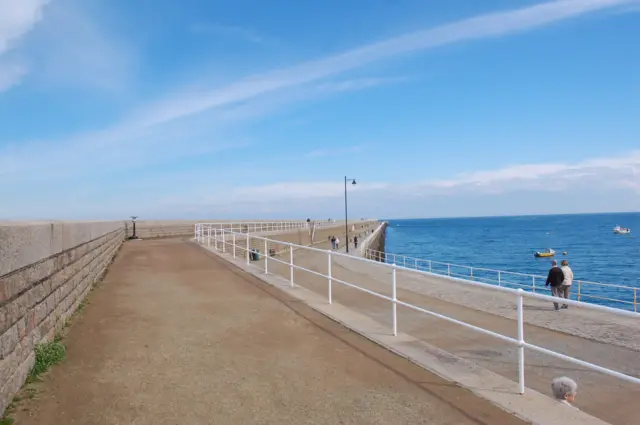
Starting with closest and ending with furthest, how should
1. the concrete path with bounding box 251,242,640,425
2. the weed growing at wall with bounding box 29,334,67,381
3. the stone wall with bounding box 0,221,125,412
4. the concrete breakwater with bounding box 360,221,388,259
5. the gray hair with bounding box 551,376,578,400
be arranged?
the stone wall with bounding box 0,221,125,412 → the gray hair with bounding box 551,376,578,400 → the weed growing at wall with bounding box 29,334,67,381 → the concrete path with bounding box 251,242,640,425 → the concrete breakwater with bounding box 360,221,388,259

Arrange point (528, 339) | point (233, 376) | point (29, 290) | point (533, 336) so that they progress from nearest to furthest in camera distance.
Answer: point (29, 290) → point (233, 376) → point (528, 339) → point (533, 336)

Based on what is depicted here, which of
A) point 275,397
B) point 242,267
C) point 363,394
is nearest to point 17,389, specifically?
point 275,397

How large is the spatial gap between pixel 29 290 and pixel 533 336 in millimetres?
11808

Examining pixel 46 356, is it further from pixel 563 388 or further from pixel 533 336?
pixel 533 336

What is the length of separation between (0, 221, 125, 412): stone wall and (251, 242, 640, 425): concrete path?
4283 millimetres

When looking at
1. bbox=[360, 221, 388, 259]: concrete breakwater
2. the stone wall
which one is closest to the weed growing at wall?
the stone wall

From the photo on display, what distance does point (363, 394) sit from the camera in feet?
15.4

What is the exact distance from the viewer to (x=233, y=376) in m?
5.18

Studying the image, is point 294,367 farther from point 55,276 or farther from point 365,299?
point 365,299

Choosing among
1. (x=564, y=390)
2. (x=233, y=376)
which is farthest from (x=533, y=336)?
(x=233, y=376)

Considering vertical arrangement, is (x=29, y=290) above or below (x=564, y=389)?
above

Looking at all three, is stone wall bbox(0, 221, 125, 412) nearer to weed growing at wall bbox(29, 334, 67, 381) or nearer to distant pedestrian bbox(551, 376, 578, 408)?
weed growing at wall bbox(29, 334, 67, 381)

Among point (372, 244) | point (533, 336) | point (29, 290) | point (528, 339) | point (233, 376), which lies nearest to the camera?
point (29, 290)

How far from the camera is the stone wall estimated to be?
159 inches
